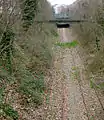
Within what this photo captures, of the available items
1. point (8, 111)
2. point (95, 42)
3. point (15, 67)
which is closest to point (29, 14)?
point (15, 67)

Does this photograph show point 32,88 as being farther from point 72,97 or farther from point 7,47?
point 7,47

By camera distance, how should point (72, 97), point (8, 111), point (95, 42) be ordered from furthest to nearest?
point (95, 42) < point (72, 97) < point (8, 111)

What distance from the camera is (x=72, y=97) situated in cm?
1803

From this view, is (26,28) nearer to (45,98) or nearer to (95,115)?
(45,98)

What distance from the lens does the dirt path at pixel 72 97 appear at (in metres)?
14.8

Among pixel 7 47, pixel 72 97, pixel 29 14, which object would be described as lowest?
pixel 72 97

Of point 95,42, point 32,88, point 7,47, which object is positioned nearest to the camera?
point 32,88

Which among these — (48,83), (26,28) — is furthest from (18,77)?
(26,28)

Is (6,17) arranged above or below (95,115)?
above

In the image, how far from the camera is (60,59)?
32.0 m

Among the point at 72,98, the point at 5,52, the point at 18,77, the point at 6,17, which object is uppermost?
the point at 6,17

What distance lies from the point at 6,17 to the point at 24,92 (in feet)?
15.9

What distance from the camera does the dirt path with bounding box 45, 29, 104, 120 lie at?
48.7 ft

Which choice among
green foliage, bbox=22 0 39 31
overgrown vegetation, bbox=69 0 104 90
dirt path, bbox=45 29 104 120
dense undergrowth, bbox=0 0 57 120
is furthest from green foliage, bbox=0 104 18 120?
green foliage, bbox=22 0 39 31
